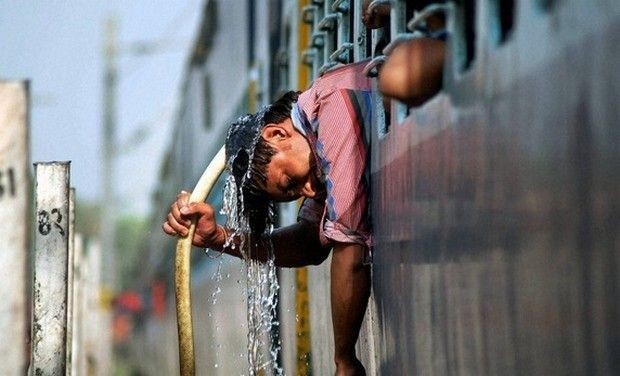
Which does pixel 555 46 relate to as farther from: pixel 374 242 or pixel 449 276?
pixel 374 242

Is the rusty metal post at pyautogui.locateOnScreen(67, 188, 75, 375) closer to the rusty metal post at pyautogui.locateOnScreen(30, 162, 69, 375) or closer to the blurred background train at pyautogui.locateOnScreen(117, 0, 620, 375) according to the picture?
the rusty metal post at pyautogui.locateOnScreen(30, 162, 69, 375)

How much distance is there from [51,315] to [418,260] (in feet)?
4.66

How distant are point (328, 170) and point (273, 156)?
260 millimetres

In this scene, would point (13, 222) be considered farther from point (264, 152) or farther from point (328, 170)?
point (328, 170)

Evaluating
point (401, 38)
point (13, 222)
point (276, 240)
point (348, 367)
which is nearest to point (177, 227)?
point (276, 240)

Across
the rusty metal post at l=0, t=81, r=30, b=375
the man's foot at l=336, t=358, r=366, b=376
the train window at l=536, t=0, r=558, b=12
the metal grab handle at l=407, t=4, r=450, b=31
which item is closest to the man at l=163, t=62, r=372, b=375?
the man's foot at l=336, t=358, r=366, b=376

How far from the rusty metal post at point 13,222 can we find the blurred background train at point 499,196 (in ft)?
8.09

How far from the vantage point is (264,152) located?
418 cm

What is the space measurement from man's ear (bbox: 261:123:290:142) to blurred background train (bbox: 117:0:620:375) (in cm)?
24

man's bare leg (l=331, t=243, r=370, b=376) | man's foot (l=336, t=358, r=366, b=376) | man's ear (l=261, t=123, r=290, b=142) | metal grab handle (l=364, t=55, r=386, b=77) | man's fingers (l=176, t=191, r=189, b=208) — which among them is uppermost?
metal grab handle (l=364, t=55, r=386, b=77)

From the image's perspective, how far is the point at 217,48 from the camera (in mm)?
11891

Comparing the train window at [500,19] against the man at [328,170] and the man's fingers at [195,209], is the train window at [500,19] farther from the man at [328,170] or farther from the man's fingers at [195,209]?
the man's fingers at [195,209]

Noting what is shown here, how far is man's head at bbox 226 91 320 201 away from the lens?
4.18 m

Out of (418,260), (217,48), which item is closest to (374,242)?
(418,260)
